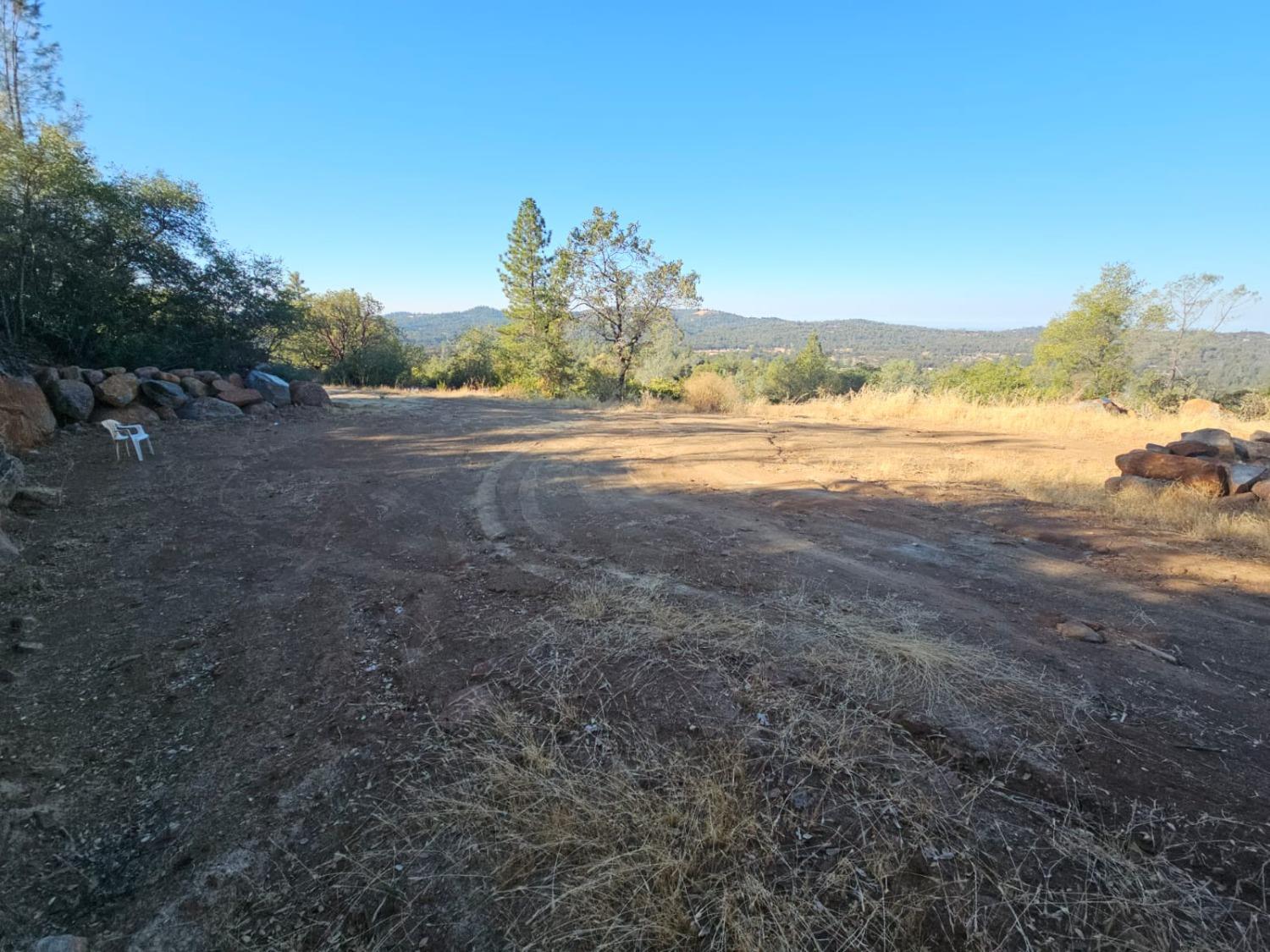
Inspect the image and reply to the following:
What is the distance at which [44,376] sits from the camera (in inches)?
333

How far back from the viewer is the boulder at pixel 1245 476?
17.3 feet

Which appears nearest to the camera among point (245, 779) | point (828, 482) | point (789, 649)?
point (245, 779)

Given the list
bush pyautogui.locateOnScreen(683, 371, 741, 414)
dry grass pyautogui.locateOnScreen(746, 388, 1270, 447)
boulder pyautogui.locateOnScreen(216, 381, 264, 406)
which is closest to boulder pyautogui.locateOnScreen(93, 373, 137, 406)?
boulder pyautogui.locateOnScreen(216, 381, 264, 406)

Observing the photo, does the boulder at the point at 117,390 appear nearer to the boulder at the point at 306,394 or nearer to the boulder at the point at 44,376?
the boulder at the point at 44,376

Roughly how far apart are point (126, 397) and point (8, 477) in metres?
5.57

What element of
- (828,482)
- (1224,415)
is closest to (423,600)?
(828,482)

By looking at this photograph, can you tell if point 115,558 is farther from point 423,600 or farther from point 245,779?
point 245,779

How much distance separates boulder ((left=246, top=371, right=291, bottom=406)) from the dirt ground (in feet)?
15.3

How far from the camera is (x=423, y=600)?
346 centimetres

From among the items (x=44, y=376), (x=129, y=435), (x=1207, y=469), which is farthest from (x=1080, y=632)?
(x=44, y=376)

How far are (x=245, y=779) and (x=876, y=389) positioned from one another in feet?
50.6

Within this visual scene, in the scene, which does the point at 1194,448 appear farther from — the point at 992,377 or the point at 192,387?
the point at 992,377

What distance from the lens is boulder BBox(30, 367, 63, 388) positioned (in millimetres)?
8383

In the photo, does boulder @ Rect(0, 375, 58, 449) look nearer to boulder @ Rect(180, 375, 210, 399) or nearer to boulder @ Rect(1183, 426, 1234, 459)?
boulder @ Rect(180, 375, 210, 399)
